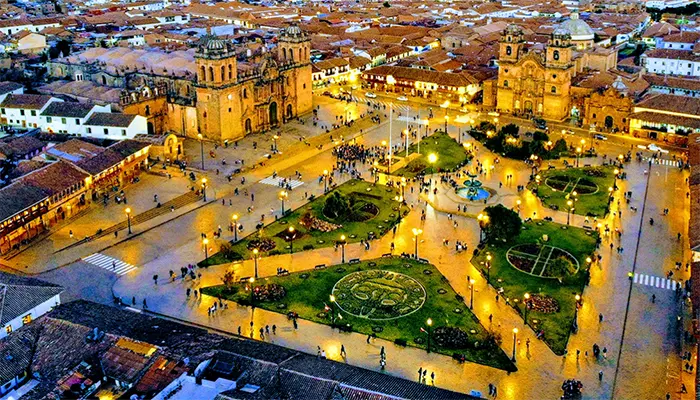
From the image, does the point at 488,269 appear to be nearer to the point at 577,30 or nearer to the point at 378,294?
the point at 378,294

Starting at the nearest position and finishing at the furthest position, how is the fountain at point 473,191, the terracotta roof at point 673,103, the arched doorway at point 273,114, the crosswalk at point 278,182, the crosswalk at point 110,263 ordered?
the crosswalk at point 110,263 → the fountain at point 473,191 → the crosswalk at point 278,182 → the terracotta roof at point 673,103 → the arched doorway at point 273,114

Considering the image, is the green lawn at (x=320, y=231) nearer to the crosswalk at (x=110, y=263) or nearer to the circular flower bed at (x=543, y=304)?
the crosswalk at (x=110, y=263)

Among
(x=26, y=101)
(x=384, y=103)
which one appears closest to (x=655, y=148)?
(x=384, y=103)

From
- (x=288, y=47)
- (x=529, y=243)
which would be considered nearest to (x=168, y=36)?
(x=288, y=47)

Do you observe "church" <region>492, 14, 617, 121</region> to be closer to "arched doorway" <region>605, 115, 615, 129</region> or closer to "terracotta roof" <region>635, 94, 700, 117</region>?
"arched doorway" <region>605, 115, 615, 129</region>

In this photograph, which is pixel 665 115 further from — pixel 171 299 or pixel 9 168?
Result: pixel 9 168

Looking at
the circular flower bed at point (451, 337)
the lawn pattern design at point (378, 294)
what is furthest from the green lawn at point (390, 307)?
the circular flower bed at point (451, 337)

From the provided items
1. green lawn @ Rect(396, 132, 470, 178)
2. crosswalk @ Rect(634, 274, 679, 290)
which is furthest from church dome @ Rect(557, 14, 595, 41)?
crosswalk @ Rect(634, 274, 679, 290)
